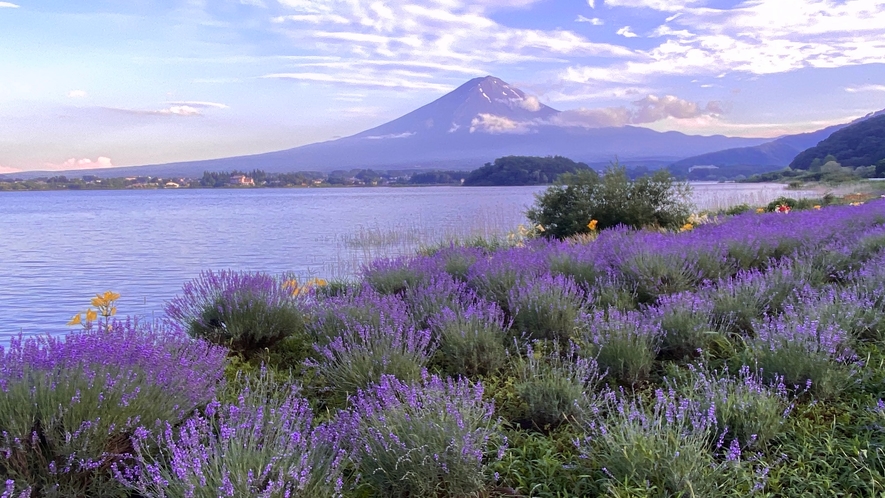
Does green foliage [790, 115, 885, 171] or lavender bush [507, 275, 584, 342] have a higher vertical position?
green foliage [790, 115, 885, 171]

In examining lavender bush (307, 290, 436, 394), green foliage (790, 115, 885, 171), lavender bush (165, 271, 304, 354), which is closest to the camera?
lavender bush (307, 290, 436, 394)

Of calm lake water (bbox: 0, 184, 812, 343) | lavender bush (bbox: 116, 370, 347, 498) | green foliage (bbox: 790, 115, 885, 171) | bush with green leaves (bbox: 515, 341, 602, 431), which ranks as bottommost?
calm lake water (bbox: 0, 184, 812, 343)

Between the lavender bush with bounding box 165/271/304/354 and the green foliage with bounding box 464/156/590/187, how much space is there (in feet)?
220

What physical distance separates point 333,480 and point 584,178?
12792mm

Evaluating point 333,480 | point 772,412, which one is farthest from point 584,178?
point 333,480

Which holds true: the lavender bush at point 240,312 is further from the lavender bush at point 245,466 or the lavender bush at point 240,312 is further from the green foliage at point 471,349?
the lavender bush at point 245,466

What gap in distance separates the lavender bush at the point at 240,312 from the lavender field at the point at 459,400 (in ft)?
0.06

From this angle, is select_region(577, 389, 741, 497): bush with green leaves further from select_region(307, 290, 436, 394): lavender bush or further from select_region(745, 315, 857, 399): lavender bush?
select_region(307, 290, 436, 394): lavender bush

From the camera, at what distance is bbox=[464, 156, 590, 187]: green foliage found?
75.8 m

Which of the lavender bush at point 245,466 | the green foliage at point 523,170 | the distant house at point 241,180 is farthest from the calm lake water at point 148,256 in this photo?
the distant house at point 241,180

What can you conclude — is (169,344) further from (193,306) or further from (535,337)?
(535,337)

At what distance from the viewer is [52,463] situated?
8.10 feet

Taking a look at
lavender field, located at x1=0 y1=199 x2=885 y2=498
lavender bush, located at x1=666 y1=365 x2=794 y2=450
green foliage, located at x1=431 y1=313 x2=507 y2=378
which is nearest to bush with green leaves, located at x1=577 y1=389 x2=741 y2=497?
lavender field, located at x1=0 y1=199 x2=885 y2=498

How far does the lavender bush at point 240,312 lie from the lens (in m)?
5.03
